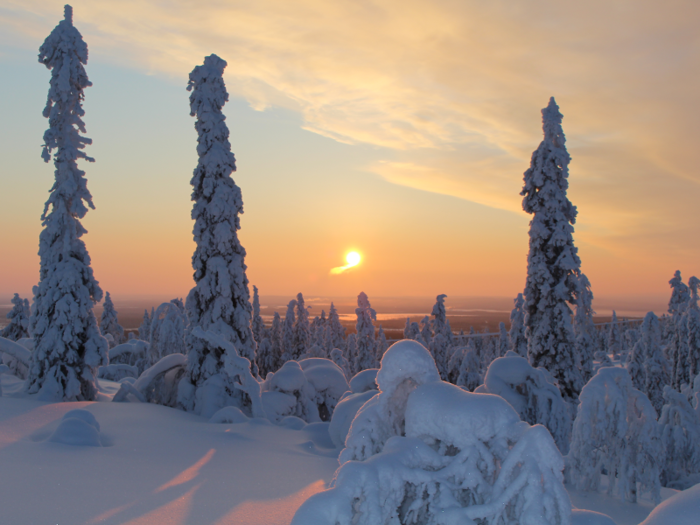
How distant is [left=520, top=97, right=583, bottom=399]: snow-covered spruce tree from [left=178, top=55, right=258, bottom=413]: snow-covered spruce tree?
12.2 meters

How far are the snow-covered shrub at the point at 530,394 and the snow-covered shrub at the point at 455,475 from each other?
389 inches

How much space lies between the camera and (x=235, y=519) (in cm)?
580

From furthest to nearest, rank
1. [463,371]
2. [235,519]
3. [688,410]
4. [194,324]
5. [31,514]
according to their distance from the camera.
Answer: [463,371] < [194,324] < [688,410] < [235,519] < [31,514]

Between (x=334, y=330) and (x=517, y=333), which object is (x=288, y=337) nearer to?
(x=334, y=330)

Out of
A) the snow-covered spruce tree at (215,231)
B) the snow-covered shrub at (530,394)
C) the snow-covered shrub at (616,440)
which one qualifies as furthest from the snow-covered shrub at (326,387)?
the snow-covered shrub at (616,440)

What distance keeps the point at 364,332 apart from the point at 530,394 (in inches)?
1314

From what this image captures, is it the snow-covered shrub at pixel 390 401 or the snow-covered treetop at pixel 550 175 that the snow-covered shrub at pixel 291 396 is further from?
the snow-covered shrub at pixel 390 401

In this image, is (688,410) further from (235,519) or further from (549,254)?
(235,519)

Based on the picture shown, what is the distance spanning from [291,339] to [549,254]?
3896 centimetres

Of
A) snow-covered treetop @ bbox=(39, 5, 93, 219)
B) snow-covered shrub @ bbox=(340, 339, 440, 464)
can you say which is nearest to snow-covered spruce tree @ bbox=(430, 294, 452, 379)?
snow-covered treetop @ bbox=(39, 5, 93, 219)

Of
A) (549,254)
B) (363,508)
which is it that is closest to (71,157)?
(363,508)

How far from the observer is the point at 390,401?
185 inches

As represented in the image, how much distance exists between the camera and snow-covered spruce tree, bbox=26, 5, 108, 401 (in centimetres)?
1593

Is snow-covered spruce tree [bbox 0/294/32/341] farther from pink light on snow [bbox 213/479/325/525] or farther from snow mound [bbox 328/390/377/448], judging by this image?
pink light on snow [bbox 213/479/325/525]
